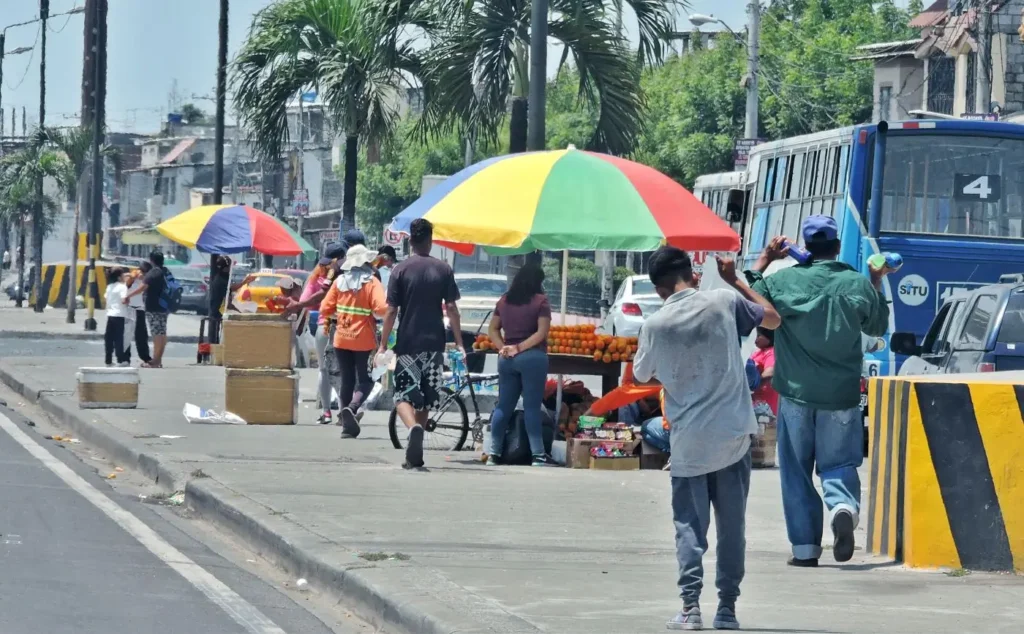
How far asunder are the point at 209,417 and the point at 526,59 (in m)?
6.33

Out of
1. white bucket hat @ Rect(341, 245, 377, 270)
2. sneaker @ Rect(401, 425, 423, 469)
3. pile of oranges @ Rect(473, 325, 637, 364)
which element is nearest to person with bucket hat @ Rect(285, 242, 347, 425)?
white bucket hat @ Rect(341, 245, 377, 270)

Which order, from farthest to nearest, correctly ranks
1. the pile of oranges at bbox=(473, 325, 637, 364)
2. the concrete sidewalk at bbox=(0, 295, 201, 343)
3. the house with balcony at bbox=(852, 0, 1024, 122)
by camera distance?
the house with balcony at bbox=(852, 0, 1024, 122)
the concrete sidewalk at bbox=(0, 295, 201, 343)
the pile of oranges at bbox=(473, 325, 637, 364)

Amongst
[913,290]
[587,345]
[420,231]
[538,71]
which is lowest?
[587,345]

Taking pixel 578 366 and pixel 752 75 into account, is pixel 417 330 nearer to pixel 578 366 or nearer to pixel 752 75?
pixel 578 366

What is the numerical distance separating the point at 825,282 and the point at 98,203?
33.3 metres

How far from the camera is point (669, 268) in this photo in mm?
7363

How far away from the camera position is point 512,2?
21.4 m

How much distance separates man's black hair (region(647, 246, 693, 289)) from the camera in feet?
24.2

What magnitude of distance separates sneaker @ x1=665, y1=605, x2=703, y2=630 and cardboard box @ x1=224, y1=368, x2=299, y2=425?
35.3ft

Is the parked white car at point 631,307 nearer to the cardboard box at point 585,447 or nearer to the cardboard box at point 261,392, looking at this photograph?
the cardboard box at point 261,392

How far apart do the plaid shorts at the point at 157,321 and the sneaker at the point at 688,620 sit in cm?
1943

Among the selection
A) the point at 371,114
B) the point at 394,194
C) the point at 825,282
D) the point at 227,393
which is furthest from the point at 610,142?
the point at 394,194

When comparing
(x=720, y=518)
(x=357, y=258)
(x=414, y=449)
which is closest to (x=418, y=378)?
(x=414, y=449)

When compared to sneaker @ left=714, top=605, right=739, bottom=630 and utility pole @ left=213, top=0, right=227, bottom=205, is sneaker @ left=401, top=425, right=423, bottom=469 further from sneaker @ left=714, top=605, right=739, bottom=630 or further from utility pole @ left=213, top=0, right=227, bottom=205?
utility pole @ left=213, top=0, right=227, bottom=205
